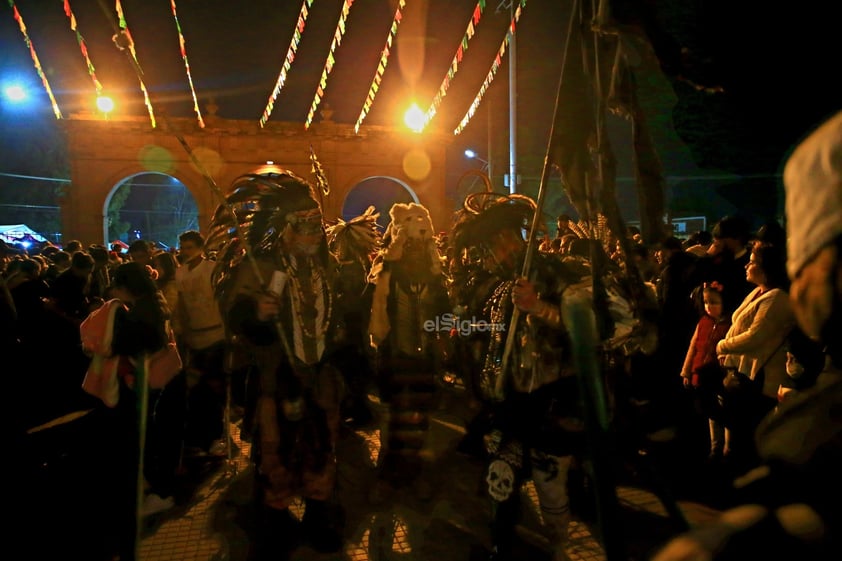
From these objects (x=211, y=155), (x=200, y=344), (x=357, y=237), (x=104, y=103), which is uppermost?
(x=104, y=103)

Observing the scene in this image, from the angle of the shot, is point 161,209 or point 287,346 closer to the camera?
point 287,346

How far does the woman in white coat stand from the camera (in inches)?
161

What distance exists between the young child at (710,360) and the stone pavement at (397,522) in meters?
0.93

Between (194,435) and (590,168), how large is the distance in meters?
4.79

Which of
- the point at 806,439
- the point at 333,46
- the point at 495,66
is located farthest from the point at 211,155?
the point at 806,439

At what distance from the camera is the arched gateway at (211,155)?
18.3m

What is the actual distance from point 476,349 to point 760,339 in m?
2.15

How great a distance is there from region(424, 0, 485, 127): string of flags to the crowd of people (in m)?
7.72

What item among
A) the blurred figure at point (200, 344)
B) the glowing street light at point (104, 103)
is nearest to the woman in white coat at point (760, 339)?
the blurred figure at point (200, 344)

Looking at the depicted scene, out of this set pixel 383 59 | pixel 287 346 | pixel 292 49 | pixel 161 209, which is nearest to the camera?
pixel 287 346

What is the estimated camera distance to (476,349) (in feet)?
12.3

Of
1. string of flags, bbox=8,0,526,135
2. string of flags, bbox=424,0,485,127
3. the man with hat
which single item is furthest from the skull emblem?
string of flags, bbox=424,0,485,127

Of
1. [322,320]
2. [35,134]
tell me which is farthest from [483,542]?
[35,134]

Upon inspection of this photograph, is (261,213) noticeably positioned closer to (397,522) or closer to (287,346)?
(287,346)
